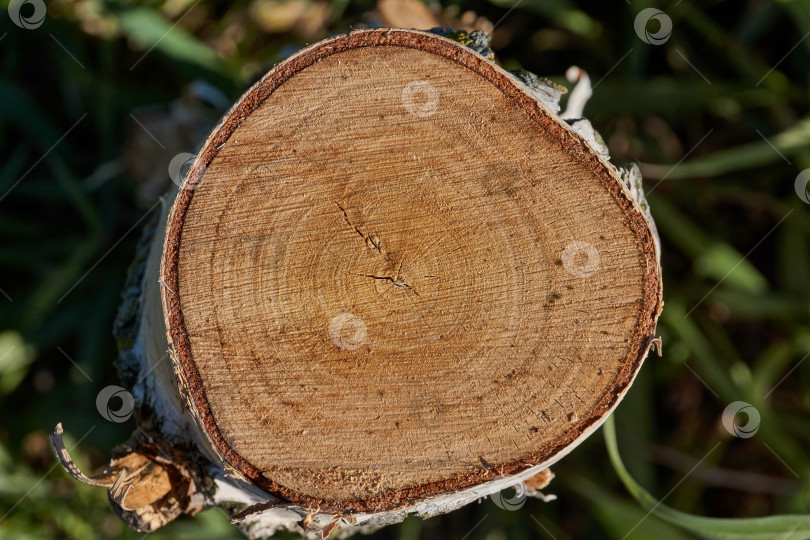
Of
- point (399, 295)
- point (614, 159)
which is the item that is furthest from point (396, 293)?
point (614, 159)

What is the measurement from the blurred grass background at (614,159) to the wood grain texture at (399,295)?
2.36 ft

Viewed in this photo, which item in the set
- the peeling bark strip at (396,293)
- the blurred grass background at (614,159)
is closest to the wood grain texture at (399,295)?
the peeling bark strip at (396,293)

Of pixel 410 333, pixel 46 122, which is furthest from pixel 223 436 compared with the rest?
pixel 46 122

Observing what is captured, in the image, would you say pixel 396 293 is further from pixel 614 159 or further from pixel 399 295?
pixel 614 159

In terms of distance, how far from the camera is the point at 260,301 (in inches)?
31.0

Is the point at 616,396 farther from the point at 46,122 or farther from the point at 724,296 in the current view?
the point at 46,122

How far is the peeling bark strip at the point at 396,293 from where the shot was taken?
78 cm

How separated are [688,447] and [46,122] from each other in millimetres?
1946

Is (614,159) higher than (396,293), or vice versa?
(396,293)

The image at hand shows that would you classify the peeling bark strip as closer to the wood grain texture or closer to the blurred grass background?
the wood grain texture

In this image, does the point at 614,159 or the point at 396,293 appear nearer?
the point at 396,293

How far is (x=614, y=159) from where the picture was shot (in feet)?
5.81

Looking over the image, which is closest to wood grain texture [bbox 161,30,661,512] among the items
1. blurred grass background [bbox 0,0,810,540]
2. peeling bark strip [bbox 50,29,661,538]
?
peeling bark strip [bbox 50,29,661,538]

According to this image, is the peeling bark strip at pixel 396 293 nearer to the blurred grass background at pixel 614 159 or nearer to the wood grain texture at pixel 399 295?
the wood grain texture at pixel 399 295
